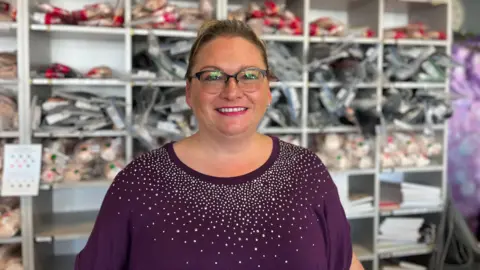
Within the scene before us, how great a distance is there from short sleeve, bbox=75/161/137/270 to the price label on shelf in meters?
1.17

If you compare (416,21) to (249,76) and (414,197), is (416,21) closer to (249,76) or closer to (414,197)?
(414,197)

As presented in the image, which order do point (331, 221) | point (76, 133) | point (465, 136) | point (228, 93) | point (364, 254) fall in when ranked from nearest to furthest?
1. point (228, 93)
2. point (331, 221)
3. point (76, 133)
4. point (364, 254)
5. point (465, 136)

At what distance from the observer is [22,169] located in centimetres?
207

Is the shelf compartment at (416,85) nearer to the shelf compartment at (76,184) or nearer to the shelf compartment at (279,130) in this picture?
the shelf compartment at (279,130)

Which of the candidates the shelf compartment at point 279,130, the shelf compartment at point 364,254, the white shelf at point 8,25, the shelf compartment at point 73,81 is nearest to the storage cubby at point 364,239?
the shelf compartment at point 364,254

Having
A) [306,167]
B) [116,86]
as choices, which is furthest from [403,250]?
[116,86]

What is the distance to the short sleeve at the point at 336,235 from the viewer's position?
119 centimetres

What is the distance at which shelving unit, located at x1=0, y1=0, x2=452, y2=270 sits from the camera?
2.10 meters

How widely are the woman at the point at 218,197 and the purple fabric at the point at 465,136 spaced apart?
78.0 inches

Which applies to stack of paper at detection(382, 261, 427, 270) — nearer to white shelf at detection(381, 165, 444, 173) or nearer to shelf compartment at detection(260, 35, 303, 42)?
white shelf at detection(381, 165, 444, 173)

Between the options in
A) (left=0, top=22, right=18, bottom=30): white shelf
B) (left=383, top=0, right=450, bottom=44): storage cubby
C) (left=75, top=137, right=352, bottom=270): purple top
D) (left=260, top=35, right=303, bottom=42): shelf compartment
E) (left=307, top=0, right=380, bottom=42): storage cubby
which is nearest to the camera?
(left=75, top=137, right=352, bottom=270): purple top

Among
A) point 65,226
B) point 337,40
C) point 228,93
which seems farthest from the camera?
point 337,40

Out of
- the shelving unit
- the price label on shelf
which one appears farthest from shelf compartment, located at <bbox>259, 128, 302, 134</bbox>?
the price label on shelf

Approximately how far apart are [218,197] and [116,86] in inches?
64.8
